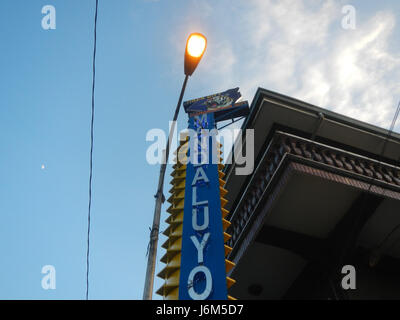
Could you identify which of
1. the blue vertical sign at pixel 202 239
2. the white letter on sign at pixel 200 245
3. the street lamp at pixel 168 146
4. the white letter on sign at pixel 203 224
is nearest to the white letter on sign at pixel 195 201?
the blue vertical sign at pixel 202 239

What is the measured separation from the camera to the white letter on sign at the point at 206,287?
582cm

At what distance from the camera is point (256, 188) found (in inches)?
408

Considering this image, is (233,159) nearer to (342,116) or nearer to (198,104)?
(198,104)

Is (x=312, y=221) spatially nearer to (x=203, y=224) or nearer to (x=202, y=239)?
(x=203, y=224)

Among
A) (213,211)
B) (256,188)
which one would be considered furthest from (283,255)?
(213,211)

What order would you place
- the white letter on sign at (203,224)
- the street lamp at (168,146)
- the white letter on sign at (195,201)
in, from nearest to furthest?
the street lamp at (168,146) < the white letter on sign at (203,224) < the white letter on sign at (195,201)

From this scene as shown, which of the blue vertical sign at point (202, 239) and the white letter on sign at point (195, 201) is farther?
the white letter on sign at point (195, 201)

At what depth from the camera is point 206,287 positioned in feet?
19.5

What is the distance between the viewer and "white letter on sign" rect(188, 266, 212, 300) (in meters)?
5.82

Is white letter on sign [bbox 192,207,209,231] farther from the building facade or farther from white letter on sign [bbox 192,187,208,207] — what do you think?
the building facade

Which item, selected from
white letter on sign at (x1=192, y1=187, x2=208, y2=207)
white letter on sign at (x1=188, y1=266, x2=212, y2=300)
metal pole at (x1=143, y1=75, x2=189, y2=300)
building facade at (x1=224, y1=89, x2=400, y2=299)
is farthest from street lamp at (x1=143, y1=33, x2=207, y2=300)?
building facade at (x1=224, y1=89, x2=400, y2=299)

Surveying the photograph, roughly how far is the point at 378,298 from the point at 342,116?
5588 mm

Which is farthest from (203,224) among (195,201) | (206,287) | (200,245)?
(206,287)

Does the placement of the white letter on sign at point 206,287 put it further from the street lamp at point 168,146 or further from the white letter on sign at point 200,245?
the street lamp at point 168,146
